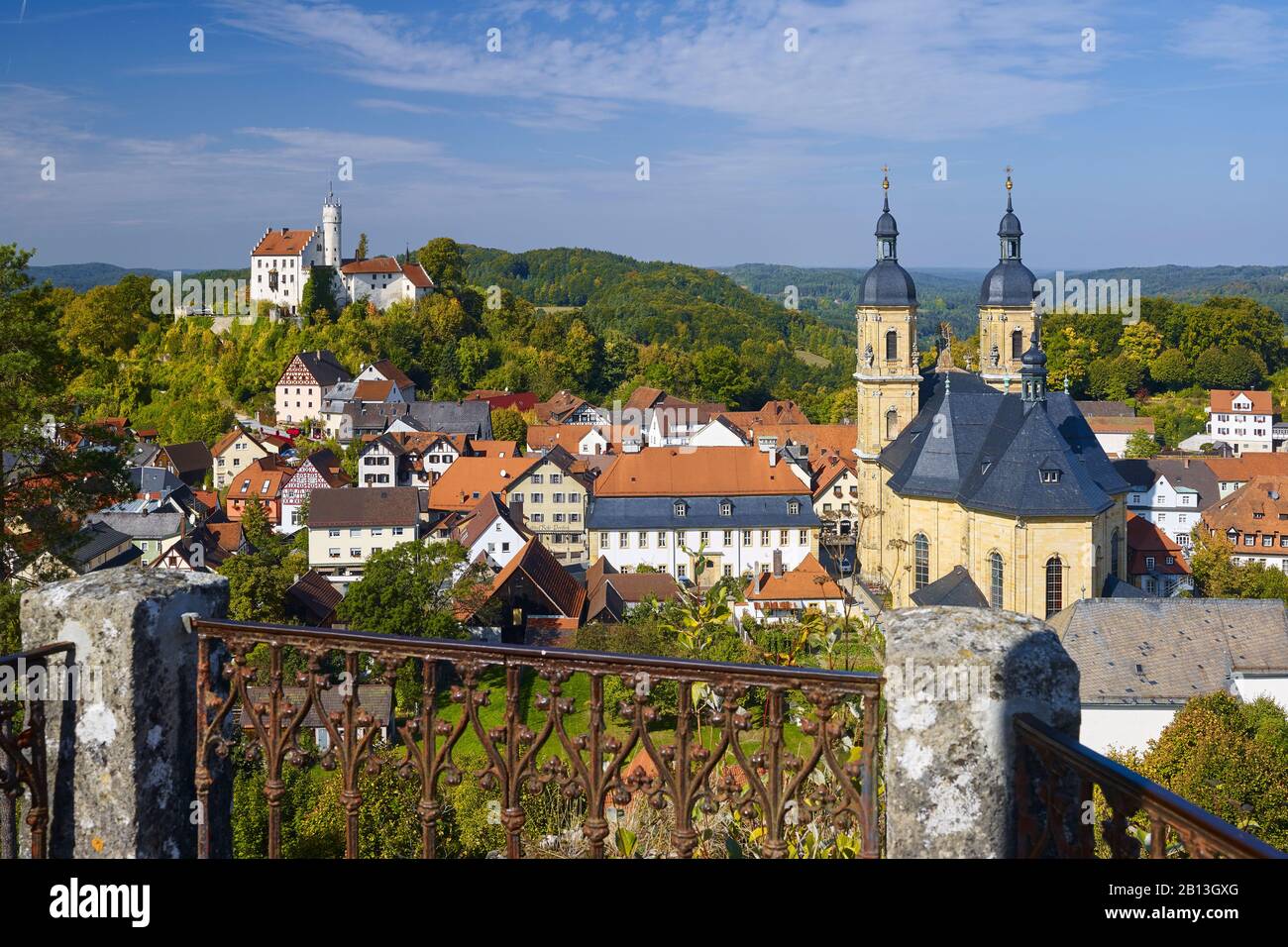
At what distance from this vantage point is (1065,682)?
161 inches

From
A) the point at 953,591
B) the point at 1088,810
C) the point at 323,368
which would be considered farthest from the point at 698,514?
the point at 1088,810

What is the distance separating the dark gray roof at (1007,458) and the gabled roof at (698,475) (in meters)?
7.96

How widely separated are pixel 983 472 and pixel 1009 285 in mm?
16000

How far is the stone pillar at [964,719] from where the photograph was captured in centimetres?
411

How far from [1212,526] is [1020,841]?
5348 cm

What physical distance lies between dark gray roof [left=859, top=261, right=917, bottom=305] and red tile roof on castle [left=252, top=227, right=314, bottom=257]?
55.7 meters

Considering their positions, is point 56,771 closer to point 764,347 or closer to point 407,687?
point 407,687

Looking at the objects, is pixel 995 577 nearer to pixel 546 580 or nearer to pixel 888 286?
pixel 546 580

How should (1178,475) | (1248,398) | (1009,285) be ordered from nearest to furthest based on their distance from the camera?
(1009,285), (1178,475), (1248,398)

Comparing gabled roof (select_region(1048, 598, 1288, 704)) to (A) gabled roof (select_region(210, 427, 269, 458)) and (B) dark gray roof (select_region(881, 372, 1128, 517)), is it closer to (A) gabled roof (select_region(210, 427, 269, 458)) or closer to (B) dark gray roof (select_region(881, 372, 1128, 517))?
(B) dark gray roof (select_region(881, 372, 1128, 517))

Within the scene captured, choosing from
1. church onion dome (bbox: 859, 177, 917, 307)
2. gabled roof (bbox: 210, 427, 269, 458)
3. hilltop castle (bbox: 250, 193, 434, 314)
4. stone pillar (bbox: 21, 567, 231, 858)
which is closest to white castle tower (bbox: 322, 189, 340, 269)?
hilltop castle (bbox: 250, 193, 434, 314)

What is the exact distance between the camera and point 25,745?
5.01 meters
